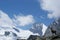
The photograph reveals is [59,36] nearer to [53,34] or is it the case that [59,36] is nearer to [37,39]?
[53,34]

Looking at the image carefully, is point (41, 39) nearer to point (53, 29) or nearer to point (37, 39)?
point (37, 39)

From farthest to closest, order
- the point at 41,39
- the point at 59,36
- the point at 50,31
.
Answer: the point at 41,39 → the point at 50,31 → the point at 59,36

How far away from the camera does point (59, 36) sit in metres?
30.6

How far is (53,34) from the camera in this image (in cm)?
3166

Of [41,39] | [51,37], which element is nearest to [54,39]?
[51,37]

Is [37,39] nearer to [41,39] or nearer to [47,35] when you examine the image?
[41,39]

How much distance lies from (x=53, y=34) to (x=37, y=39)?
19.8 ft

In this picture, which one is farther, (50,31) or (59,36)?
(50,31)

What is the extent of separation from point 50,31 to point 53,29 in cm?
145

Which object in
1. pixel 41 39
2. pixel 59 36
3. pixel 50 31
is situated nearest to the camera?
pixel 59 36

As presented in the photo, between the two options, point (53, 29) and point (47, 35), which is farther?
point (47, 35)

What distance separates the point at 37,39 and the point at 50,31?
204 inches

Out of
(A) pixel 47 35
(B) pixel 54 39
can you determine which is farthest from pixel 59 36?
(A) pixel 47 35

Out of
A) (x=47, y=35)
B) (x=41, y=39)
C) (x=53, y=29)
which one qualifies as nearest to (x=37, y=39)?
(x=41, y=39)
